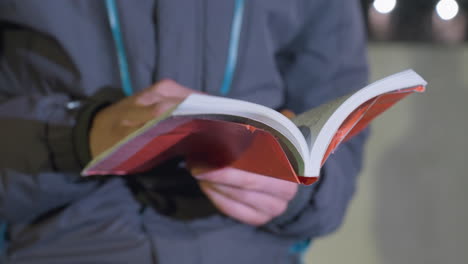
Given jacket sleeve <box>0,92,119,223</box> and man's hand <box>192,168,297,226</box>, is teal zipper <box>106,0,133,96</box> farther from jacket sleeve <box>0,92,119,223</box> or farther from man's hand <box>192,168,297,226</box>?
man's hand <box>192,168,297,226</box>

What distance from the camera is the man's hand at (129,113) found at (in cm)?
40

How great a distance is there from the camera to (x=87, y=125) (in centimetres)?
47

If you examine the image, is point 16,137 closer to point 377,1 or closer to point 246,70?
→ point 246,70

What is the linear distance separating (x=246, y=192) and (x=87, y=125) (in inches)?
7.6

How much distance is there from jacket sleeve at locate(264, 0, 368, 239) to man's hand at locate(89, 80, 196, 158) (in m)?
0.25

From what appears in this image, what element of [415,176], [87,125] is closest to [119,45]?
[87,125]

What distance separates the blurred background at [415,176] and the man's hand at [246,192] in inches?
27.6

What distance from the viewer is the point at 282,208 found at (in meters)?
0.49

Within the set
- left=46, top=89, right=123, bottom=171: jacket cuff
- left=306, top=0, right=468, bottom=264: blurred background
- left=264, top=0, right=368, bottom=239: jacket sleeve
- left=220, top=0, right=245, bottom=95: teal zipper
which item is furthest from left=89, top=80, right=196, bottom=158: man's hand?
left=306, top=0, right=468, bottom=264: blurred background

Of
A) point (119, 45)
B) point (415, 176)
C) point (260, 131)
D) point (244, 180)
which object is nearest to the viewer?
point (260, 131)

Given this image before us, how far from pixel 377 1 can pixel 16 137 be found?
2.83ft

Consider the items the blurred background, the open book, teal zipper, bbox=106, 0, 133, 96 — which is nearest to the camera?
the open book

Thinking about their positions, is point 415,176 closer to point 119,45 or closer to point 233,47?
point 233,47

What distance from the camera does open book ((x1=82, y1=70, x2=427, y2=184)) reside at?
10.8 inches
